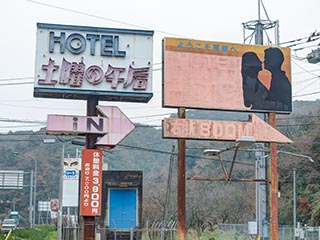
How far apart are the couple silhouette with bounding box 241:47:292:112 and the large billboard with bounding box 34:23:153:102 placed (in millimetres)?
2977

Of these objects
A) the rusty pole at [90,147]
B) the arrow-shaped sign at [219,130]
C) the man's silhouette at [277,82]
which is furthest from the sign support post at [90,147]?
the man's silhouette at [277,82]

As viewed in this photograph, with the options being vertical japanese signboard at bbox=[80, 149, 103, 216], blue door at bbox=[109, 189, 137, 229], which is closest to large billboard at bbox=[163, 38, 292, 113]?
vertical japanese signboard at bbox=[80, 149, 103, 216]

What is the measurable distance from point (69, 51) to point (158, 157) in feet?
250

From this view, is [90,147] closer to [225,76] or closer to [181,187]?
[181,187]

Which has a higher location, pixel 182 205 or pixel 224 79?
pixel 224 79

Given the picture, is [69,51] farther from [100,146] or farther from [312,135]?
[312,135]

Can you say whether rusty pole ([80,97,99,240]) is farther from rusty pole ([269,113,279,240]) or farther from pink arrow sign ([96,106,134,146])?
rusty pole ([269,113,279,240])

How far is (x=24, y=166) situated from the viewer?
95.8 meters

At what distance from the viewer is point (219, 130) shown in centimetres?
1861

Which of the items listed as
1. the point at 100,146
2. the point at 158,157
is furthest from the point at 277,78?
the point at 158,157

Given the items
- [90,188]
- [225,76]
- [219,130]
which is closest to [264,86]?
[225,76]

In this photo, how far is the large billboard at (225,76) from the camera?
62.2 feet

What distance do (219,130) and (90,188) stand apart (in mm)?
4009

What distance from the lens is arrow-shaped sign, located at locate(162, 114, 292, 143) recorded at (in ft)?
59.8
